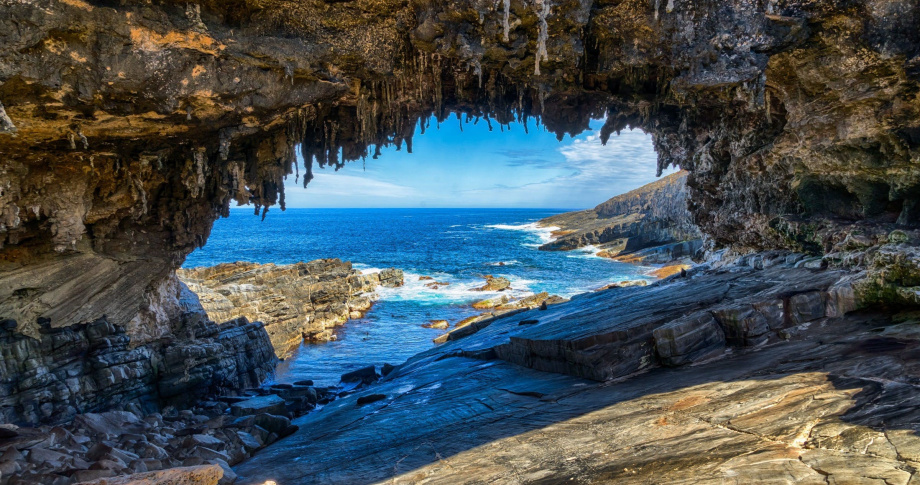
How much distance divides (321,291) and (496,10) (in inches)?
983

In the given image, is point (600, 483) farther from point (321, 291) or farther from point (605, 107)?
point (321, 291)

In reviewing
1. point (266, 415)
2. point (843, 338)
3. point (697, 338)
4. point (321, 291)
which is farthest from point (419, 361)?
point (321, 291)

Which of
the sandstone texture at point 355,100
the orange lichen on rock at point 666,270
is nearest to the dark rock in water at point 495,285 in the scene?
the orange lichen on rock at point 666,270

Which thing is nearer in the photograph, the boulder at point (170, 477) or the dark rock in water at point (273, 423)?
the boulder at point (170, 477)

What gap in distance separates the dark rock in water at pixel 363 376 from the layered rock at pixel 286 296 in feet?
21.2

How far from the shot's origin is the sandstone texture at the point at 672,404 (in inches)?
249

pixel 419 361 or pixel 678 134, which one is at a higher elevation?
pixel 678 134

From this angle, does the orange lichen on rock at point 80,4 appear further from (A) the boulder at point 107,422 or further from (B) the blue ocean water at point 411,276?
(B) the blue ocean water at point 411,276

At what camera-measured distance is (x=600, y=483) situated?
6.50 meters

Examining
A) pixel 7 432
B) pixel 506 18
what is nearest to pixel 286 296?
pixel 7 432

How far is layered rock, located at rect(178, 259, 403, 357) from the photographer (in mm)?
24391

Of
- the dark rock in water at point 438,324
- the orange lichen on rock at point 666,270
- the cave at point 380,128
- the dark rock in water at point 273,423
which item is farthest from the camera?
the orange lichen on rock at point 666,270

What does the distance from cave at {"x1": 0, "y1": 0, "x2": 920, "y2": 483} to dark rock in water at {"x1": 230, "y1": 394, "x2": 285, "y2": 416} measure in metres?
2.50

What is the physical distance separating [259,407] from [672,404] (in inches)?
451
